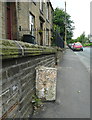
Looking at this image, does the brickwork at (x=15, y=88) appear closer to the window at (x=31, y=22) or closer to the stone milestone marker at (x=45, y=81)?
the stone milestone marker at (x=45, y=81)

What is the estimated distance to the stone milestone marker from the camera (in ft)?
12.8

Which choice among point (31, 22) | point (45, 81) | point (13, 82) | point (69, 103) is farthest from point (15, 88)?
point (31, 22)

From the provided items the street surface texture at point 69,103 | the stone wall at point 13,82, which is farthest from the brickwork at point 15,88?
the street surface texture at point 69,103

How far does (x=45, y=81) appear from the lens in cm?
392

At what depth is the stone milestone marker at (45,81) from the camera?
12.8 ft

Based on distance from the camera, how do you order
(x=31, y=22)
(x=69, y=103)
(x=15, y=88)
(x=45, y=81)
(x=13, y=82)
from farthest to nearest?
1. (x=31, y=22)
2. (x=69, y=103)
3. (x=45, y=81)
4. (x=15, y=88)
5. (x=13, y=82)

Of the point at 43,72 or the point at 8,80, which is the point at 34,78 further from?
the point at 8,80

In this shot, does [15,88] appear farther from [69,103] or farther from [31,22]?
[31,22]

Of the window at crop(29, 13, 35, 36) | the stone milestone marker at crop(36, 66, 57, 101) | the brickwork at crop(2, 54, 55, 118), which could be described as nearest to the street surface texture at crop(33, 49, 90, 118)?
the stone milestone marker at crop(36, 66, 57, 101)

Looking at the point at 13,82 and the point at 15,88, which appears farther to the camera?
the point at 15,88

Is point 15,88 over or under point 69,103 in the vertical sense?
over

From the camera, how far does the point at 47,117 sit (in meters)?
3.30

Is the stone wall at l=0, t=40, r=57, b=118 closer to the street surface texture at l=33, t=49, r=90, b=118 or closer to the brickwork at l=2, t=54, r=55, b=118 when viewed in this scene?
the brickwork at l=2, t=54, r=55, b=118

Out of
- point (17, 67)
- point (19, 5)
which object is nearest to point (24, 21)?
point (19, 5)
